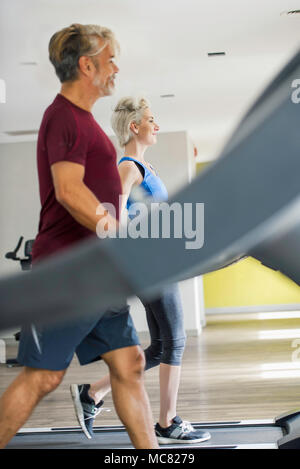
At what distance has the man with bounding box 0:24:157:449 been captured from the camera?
0.52 metres

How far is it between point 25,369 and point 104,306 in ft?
1.94

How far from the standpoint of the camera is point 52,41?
1.73 ft

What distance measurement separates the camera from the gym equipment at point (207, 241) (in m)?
0.10

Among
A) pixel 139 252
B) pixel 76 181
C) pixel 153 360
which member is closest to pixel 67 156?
pixel 76 181

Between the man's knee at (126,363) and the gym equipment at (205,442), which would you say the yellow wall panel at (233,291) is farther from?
the man's knee at (126,363)

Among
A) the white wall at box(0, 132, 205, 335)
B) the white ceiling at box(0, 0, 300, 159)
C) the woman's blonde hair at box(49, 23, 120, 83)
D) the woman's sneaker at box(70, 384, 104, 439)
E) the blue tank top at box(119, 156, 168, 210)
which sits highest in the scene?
the white ceiling at box(0, 0, 300, 159)

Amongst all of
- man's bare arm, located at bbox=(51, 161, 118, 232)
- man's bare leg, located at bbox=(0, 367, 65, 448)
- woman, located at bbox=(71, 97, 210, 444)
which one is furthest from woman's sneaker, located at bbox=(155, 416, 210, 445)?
man's bare arm, located at bbox=(51, 161, 118, 232)

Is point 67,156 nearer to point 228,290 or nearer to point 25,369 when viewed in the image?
point 25,369

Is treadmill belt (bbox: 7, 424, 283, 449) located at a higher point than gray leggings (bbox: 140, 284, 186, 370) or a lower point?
lower

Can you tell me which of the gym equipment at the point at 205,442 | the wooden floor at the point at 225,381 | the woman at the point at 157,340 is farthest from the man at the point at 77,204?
the wooden floor at the point at 225,381

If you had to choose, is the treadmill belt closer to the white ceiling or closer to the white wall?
the white wall

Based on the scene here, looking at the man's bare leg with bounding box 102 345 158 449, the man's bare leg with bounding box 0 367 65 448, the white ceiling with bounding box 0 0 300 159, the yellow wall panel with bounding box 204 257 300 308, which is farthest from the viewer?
the yellow wall panel with bounding box 204 257 300 308

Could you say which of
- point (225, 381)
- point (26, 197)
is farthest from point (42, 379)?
point (225, 381)

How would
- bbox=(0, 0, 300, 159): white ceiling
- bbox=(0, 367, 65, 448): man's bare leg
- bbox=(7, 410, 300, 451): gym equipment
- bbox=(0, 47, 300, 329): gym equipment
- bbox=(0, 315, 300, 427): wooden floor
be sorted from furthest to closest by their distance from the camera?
bbox=(0, 0, 300, 159): white ceiling, bbox=(0, 315, 300, 427): wooden floor, bbox=(7, 410, 300, 451): gym equipment, bbox=(0, 367, 65, 448): man's bare leg, bbox=(0, 47, 300, 329): gym equipment
